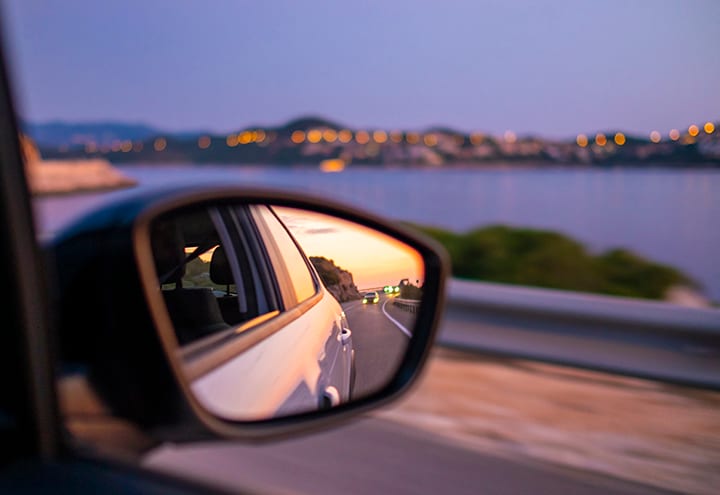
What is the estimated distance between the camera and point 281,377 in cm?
198

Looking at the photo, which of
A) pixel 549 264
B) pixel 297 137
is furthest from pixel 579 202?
pixel 297 137

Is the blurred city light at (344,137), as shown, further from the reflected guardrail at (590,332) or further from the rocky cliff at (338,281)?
the rocky cliff at (338,281)

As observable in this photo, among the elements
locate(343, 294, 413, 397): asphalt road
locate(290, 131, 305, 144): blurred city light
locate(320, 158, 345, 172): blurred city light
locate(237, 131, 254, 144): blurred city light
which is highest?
locate(237, 131, 254, 144): blurred city light

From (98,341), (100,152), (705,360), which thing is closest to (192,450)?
(100,152)

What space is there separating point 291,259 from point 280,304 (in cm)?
14

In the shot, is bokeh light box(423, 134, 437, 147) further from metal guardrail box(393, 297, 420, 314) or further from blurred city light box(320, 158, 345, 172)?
metal guardrail box(393, 297, 420, 314)

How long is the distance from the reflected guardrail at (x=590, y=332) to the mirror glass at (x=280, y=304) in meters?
3.82

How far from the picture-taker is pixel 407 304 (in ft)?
7.44

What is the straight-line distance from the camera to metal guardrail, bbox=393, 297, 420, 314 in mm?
2188

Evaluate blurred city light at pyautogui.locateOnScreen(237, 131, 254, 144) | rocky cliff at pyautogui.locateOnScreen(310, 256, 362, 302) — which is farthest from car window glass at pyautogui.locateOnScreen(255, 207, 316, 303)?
blurred city light at pyautogui.locateOnScreen(237, 131, 254, 144)

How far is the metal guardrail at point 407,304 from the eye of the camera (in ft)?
7.18

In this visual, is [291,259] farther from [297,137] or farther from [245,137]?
[297,137]

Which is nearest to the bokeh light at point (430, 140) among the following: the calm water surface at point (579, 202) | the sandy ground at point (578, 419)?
the calm water surface at point (579, 202)

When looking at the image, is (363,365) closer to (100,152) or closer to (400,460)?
(100,152)
